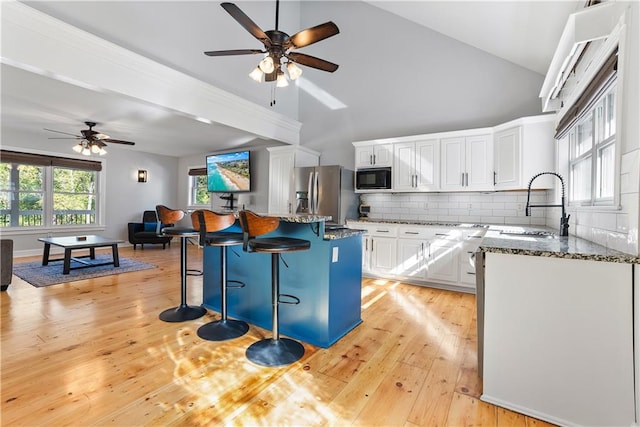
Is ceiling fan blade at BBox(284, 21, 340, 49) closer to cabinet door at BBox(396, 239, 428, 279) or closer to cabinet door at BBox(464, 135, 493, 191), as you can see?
cabinet door at BBox(464, 135, 493, 191)

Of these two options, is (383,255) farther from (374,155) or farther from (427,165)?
(374,155)

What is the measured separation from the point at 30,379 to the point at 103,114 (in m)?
4.08

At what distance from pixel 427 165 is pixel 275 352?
11.3 feet

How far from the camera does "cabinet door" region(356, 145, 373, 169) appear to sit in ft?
16.2

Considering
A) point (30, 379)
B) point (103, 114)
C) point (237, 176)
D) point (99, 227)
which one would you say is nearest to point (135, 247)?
point (99, 227)

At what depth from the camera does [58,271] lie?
4770 millimetres

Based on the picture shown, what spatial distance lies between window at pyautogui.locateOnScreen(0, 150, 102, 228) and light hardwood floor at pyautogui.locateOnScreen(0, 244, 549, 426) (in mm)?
4284

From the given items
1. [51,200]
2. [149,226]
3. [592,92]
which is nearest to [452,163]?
[592,92]

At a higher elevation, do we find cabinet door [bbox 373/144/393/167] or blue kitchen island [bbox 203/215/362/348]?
cabinet door [bbox 373/144/393/167]

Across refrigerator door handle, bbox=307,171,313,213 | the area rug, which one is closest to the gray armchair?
the area rug

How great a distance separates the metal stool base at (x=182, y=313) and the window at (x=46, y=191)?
223 inches

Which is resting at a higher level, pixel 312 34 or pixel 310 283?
pixel 312 34

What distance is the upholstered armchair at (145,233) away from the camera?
7.11 m

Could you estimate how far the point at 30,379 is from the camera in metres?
1.91
